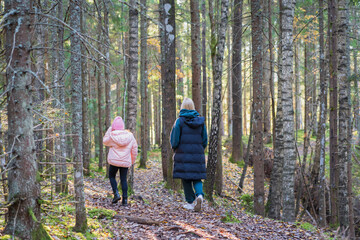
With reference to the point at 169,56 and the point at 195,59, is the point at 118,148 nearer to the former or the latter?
the point at 169,56

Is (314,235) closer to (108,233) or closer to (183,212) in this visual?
(183,212)

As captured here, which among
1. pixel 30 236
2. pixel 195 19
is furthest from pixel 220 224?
pixel 195 19

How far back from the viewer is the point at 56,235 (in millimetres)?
4387

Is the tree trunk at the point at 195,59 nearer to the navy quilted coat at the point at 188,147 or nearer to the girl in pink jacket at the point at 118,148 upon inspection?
the girl in pink jacket at the point at 118,148

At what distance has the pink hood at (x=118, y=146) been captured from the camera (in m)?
7.36

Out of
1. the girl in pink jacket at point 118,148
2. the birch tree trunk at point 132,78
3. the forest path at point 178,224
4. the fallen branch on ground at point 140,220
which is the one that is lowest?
the forest path at point 178,224

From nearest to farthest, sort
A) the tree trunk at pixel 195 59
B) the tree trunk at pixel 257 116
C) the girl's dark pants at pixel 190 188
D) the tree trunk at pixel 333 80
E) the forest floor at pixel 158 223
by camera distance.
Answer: the forest floor at pixel 158 223 → the girl's dark pants at pixel 190 188 → the tree trunk at pixel 333 80 → the tree trunk at pixel 257 116 → the tree trunk at pixel 195 59

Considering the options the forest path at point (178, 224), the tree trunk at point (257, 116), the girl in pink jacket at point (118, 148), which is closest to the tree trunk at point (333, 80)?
the tree trunk at point (257, 116)

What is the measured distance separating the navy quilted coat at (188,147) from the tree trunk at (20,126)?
3464mm

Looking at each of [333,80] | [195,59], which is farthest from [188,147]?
[195,59]

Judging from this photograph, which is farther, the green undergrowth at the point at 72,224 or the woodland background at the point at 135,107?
the green undergrowth at the point at 72,224

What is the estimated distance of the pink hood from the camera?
736cm

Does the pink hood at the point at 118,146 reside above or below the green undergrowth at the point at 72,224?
above

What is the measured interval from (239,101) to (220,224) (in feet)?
37.4
